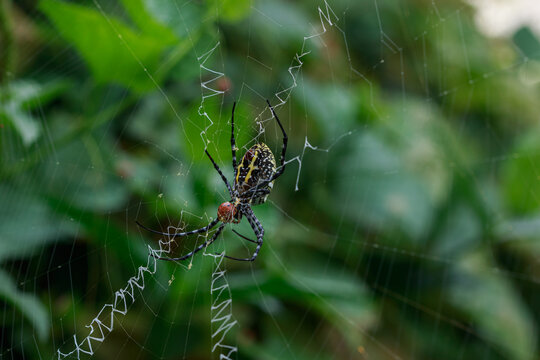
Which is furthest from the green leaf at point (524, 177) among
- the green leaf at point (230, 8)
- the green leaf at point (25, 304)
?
the green leaf at point (25, 304)

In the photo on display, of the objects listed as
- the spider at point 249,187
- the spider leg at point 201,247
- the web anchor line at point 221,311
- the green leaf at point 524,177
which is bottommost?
the web anchor line at point 221,311

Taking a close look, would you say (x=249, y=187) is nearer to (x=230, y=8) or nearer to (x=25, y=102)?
(x=230, y=8)

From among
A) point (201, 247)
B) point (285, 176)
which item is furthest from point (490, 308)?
point (201, 247)

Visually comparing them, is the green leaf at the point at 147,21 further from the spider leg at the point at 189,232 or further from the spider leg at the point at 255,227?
the spider leg at the point at 255,227

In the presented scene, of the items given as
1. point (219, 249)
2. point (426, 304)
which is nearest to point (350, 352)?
point (426, 304)

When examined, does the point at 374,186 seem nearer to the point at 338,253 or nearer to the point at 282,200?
the point at 338,253
